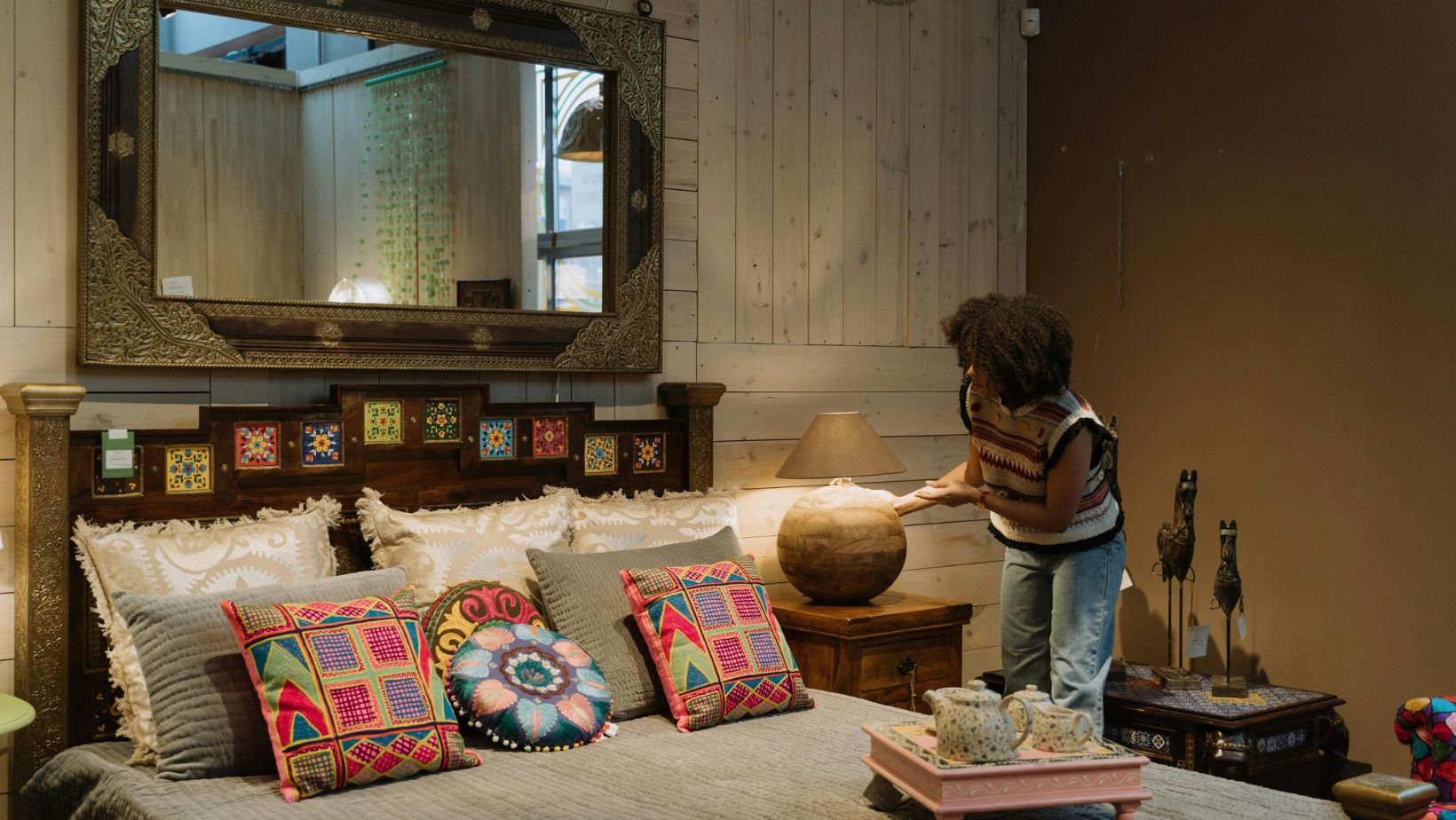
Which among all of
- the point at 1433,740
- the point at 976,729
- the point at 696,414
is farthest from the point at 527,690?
the point at 1433,740

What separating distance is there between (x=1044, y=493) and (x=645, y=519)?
1.00 m

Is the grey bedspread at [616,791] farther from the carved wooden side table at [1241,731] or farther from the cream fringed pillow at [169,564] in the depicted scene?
the carved wooden side table at [1241,731]

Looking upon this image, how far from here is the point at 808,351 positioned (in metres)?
4.00

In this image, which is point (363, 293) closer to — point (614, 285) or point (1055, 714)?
point (614, 285)

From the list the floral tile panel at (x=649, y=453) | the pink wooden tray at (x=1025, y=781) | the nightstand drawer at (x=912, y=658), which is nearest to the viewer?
the pink wooden tray at (x=1025, y=781)

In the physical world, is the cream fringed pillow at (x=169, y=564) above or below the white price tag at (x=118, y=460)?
below

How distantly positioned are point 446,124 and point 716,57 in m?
0.93

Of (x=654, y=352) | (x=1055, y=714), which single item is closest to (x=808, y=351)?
(x=654, y=352)

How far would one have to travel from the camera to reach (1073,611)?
9.61 feet

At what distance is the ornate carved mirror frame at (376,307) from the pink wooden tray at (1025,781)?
1.67m

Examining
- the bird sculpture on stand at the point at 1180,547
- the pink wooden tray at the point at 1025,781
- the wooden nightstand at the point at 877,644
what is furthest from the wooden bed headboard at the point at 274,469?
the pink wooden tray at the point at 1025,781

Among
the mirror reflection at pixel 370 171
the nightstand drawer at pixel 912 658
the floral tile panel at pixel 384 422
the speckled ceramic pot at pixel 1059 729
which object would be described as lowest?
the nightstand drawer at pixel 912 658

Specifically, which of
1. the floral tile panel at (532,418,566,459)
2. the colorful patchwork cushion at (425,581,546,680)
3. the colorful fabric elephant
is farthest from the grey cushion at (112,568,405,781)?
the colorful fabric elephant

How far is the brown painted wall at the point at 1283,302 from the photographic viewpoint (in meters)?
3.45
